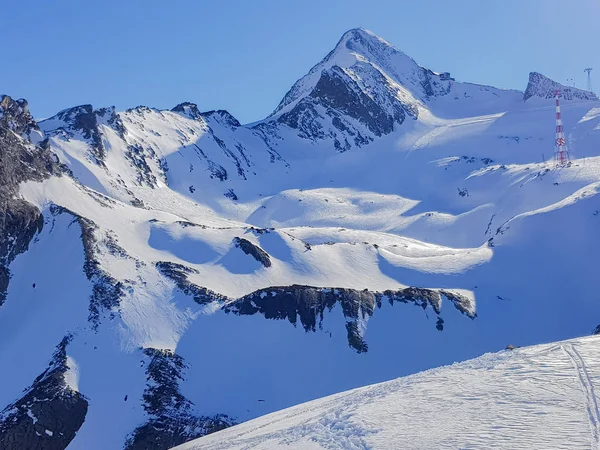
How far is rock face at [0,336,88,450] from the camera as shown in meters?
52.2

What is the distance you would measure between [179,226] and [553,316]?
1900 inches

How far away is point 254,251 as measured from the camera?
84438 millimetres

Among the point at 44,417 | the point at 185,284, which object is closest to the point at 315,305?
the point at 185,284

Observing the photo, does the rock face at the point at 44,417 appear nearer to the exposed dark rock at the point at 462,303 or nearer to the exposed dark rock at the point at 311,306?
the exposed dark rock at the point at 311,306

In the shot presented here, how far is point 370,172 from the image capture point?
178 meters

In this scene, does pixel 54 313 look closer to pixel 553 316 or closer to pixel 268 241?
pixel 268 241

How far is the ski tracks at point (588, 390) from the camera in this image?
23.1m

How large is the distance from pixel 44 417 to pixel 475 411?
38703 millimetres

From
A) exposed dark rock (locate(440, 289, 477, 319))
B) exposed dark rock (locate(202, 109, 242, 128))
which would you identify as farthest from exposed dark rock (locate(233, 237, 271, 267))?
exposed dark rock (locate(202, 109, 242, 128))

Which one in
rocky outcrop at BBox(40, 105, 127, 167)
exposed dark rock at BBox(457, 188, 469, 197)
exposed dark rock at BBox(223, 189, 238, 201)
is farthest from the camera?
exposed dark rock at BBox(457, 188, 469, 197)

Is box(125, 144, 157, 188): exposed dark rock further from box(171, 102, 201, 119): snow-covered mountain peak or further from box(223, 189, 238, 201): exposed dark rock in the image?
box(171, 102, 201, 119): snow-covered mountain peak

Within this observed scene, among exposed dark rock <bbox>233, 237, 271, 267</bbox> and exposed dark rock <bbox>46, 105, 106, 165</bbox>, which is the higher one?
exposed dark rock <bbox>46, 105, 106, 165</bbox>

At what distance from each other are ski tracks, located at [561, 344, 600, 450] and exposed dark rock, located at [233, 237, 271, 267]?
53028 millimetres

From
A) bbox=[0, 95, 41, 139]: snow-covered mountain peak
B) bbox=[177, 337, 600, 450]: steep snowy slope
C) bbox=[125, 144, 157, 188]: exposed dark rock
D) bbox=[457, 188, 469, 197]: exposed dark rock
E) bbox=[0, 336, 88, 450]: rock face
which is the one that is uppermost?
bbox=[457, 188, 469, 197]: exposed dark rock
